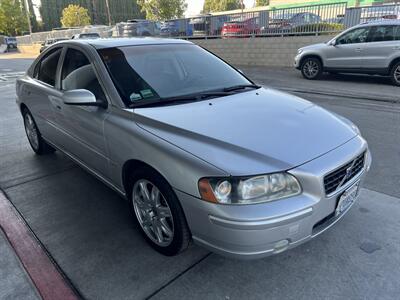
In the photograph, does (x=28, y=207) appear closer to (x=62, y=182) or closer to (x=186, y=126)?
(x=62, y=182)

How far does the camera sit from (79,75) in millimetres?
3518

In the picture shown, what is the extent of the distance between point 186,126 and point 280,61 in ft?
43.1

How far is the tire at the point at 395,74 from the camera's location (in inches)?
371

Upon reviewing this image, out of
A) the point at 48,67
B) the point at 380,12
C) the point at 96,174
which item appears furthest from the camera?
the point at 380,12

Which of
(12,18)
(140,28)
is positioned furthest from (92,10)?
(140,28)

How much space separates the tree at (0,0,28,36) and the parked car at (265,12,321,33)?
2228 inches

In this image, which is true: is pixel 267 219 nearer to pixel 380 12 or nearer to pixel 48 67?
pixel 48 67

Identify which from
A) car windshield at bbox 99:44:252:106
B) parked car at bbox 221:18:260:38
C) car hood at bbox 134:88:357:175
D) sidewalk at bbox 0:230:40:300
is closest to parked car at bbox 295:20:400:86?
parked car at bbox 221:18:260:38

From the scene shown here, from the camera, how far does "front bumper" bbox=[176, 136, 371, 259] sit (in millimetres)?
2068

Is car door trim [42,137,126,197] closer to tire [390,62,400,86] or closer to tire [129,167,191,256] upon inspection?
tire [129,167,191,256]

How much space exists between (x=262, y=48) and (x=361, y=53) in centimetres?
586

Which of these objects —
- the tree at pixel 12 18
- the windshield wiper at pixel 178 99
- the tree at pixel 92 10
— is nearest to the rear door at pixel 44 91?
the windshield wiper at pixel 178 99

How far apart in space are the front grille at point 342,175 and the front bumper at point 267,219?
0.05 meters

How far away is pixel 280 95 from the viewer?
339cm
